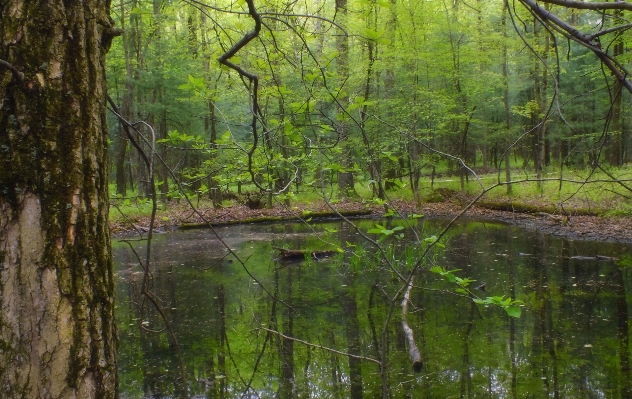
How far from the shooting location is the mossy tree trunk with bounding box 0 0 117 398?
1088mm

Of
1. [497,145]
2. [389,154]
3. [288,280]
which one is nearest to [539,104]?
[497,145]

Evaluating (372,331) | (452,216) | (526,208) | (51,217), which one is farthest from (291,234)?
(51,217)

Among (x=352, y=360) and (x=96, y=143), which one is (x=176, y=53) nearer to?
(x=352, y=360)

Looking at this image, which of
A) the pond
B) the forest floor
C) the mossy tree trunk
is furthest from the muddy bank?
the mossy tree trunk

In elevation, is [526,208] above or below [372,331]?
above

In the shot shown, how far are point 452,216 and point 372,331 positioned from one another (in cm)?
1072

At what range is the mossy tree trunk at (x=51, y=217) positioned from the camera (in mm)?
1088

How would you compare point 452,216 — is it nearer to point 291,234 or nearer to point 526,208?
point 526,208

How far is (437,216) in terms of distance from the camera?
1574 cm

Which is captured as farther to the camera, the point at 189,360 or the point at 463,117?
the point at 463,117

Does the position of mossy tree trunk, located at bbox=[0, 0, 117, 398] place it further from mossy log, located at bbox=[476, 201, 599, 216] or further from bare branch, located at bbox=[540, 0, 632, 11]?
mossy log, located at bbox=[476, 201, 599, 216]

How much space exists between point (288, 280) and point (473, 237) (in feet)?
18.6

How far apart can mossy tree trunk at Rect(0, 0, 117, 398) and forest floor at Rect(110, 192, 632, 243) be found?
29.0 feet

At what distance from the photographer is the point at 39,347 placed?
1.09 m
